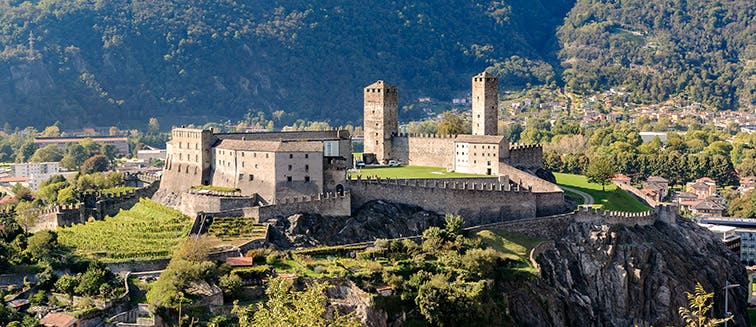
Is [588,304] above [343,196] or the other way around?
the other way around

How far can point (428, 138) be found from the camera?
81.1m

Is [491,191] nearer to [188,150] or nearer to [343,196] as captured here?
[343,196]

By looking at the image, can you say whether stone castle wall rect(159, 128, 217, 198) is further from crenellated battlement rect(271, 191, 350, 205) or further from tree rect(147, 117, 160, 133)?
tree rect(147, 117, 160, 133)

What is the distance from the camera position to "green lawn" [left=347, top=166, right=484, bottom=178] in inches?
2842

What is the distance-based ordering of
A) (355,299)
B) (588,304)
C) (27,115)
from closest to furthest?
(355,299) < (588,304) < (27,115)

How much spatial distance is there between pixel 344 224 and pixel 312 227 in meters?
2.55

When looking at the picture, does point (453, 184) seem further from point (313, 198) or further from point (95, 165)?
point (95, 165)

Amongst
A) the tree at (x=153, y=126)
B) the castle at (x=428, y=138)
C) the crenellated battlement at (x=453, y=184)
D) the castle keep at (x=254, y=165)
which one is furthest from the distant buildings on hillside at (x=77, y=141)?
the crenellated battlement at (x=453, y=184)

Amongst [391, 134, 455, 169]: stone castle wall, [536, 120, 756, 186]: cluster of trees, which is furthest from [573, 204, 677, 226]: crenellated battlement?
[536, 120, 756, 186]: cluster of trees

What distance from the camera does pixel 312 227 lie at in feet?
195

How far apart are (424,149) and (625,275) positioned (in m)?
22.0

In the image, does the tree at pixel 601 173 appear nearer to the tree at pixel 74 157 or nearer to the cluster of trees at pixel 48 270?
the cluster of trees at pixel 48 270

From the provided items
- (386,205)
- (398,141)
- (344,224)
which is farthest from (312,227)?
(398,141)

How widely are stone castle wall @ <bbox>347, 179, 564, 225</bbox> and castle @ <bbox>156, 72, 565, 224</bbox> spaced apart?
67 mm
